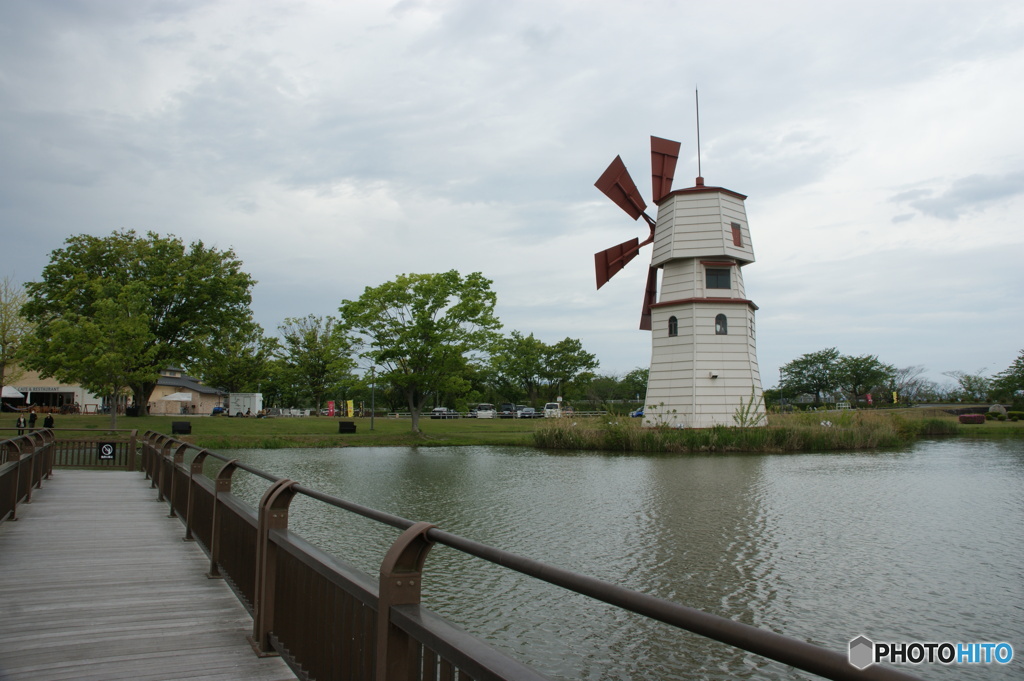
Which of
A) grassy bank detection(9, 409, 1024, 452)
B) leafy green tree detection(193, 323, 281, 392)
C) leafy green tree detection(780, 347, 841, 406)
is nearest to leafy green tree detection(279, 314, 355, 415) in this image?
leafy green tree detection(193, 323, 281, 392)

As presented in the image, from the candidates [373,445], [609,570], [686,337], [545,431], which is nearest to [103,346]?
[373,445]

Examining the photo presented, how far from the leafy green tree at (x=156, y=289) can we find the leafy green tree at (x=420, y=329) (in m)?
12.9

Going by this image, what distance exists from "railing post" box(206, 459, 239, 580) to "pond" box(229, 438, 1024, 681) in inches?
83.1

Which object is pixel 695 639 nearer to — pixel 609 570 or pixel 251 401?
pixel 609 570

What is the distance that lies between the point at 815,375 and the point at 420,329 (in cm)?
6160

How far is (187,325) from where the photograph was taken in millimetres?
43188

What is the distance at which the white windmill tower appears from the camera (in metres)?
30.6

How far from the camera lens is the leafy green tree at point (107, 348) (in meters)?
33.5

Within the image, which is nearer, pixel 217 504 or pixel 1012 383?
pixel 217 504

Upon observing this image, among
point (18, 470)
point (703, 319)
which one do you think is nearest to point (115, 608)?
point (18, 470)

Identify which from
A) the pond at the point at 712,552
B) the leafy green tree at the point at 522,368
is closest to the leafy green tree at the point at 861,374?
the leafy green tree at the point at 522,368

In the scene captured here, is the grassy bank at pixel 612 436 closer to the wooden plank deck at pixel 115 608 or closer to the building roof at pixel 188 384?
the wooden plank deck at pixel 115 608

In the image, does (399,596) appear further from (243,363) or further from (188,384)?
(188,384)

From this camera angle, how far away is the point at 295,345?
68.4 metres
